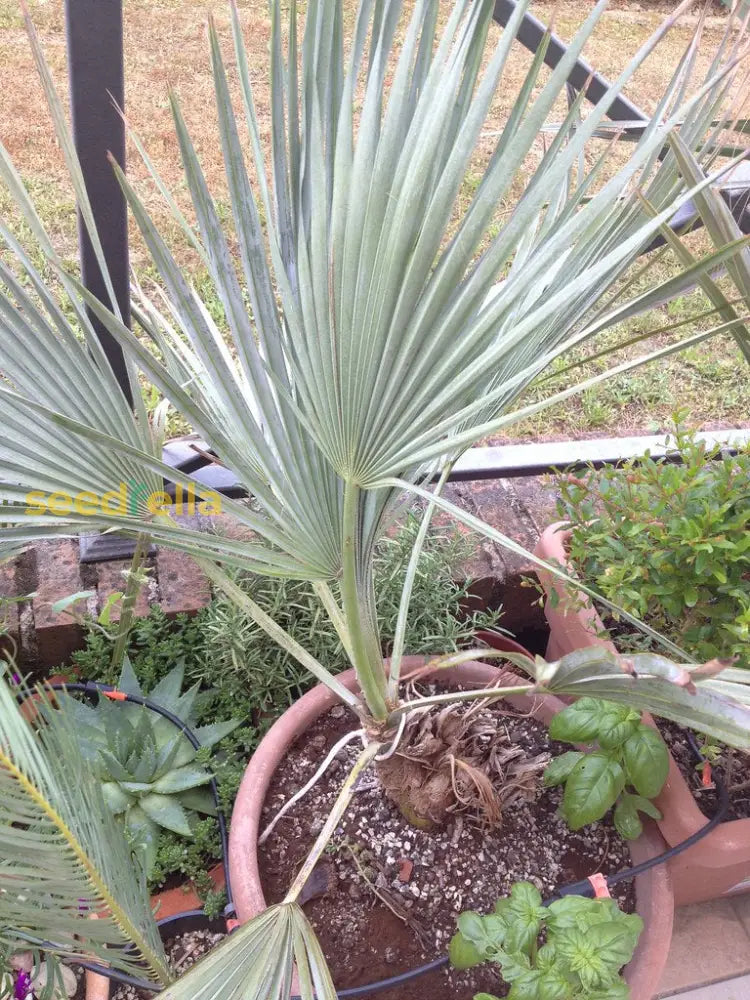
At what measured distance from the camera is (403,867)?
3.66 ft

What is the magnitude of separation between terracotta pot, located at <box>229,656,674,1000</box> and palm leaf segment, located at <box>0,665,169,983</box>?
226 millimetres

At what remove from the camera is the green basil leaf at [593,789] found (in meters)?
1.03

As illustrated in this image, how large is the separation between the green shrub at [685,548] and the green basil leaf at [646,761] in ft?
0.41

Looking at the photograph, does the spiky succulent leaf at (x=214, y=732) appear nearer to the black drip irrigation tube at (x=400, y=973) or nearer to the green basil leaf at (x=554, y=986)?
the black drip irrigation tube at (x=400, y=973)

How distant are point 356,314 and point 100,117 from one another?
1.87 ft

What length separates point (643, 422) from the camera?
215 centimetres

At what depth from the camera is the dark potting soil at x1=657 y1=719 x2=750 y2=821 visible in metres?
1.18

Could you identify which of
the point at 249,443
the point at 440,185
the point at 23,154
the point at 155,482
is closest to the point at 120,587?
the point at 155,482

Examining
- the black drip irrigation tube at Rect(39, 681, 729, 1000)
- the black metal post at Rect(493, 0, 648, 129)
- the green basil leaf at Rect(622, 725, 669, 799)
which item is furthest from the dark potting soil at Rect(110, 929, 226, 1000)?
the black metal post at Rect(493, 0, 648, 129)

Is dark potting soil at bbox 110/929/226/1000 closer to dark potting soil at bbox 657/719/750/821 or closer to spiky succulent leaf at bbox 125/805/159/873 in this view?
spiky succulent leaf at bbox 125/805/159/873

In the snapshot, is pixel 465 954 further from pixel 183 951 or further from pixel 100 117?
pixel 100 117

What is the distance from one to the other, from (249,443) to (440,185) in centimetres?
35

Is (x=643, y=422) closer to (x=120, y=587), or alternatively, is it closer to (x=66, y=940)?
(x=120, y=587)

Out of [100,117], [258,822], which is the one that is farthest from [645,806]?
[100,117]
